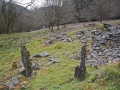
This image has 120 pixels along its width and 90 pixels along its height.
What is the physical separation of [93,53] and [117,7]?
696 inches

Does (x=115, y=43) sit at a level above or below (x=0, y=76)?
above

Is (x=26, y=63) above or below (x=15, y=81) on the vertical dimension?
above

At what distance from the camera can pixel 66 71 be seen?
25.4 ft

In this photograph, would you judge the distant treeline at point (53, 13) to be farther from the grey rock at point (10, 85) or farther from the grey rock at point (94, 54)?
the grey rock at point (10, 85)

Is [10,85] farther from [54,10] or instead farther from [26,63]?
[54,10]

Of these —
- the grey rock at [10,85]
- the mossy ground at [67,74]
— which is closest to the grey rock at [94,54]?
the mossy ground at [67,74]

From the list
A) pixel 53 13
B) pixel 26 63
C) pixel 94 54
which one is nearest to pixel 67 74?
pixel 26 63

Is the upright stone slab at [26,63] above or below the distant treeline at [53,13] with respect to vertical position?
below

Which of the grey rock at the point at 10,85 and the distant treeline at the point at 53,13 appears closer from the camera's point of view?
the grey rock at the point at 10,85

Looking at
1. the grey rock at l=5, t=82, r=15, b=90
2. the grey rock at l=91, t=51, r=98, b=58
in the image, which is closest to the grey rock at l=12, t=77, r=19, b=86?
the grey rock at l=5, t=82, r=15, b=90

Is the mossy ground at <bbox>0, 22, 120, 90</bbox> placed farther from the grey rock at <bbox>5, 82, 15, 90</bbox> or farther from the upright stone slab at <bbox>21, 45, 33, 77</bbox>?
the grey rock at <bbox>5, 82, 15, 90</bbox>

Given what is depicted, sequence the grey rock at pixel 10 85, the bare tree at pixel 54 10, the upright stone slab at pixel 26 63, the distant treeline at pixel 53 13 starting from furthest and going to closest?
the distant treeline at pixel 53 13 < the bare tree at pixel 54 10 < the upright stone slab at pixel 26 63 < the grey rock at pixel 10 85

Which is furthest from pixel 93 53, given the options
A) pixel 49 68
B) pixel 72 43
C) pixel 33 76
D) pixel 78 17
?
pixel 78 17

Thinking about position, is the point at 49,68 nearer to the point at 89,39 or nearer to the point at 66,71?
the point at 66,71
